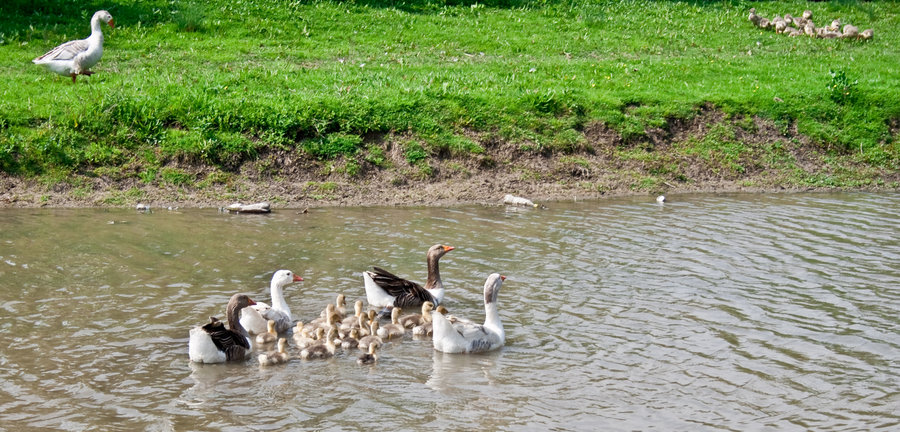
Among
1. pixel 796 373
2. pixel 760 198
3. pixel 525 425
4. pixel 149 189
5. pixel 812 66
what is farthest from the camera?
pixel 812 66

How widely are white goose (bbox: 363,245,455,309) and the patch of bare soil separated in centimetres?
505

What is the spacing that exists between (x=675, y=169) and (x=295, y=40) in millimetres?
10696

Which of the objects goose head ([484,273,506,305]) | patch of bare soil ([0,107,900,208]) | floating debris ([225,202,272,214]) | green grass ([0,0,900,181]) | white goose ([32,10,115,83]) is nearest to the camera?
goose head ([484,273,506,305])

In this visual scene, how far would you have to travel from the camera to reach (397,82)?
63.3 feet

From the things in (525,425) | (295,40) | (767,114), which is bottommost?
(525,425)

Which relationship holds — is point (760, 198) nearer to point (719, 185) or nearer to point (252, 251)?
point (719, 185)

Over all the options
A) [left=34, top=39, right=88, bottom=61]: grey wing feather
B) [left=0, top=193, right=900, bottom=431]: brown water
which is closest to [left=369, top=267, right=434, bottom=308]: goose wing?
[left=0, top=193, right=900, bottom=431]: brown water

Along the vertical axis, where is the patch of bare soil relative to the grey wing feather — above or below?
below

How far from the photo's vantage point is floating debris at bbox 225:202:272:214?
1525 centimetres

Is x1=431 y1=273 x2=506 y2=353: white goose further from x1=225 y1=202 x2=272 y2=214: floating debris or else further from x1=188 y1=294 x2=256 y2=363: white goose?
x1=225 y1=202 x2=272 y2=214: floating debris

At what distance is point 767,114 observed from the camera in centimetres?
1989

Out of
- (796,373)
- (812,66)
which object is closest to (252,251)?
(796,373)

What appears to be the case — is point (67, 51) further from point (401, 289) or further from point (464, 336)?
point (464, 336)

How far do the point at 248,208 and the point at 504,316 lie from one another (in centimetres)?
615
